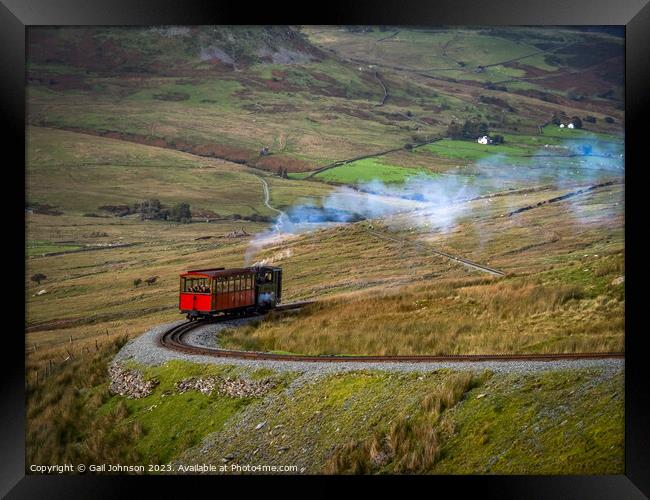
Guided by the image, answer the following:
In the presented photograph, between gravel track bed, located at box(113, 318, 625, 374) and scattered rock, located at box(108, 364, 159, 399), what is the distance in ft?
0.79

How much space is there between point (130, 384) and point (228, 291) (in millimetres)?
2625

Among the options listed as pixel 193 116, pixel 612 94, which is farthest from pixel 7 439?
pixel 612 94

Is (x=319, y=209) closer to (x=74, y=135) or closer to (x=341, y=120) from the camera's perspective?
(x=341, y=120)

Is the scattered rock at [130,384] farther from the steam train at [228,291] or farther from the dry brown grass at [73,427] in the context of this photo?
the steam train at [228,291]

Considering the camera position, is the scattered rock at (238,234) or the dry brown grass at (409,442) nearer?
the dry brown grass at (409,442)

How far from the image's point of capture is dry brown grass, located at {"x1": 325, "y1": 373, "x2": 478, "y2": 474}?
1079 cm

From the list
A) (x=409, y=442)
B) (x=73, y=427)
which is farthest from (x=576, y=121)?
(x=73, y=427)

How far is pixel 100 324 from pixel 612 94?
30.7ft

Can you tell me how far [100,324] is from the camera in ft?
42.8

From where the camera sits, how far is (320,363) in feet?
38.4

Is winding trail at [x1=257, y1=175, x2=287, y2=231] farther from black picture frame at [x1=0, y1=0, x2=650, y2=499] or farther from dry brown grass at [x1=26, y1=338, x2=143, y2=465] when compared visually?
dry brown grass at [x1=26, y1=338, x2=143, y2=465]
